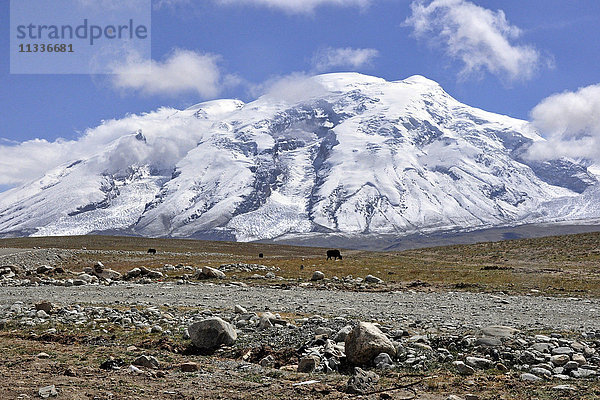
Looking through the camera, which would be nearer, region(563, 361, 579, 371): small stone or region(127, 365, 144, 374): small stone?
region(563, 361, 579, 371): small stone

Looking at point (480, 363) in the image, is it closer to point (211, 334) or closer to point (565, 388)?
point (565, 388)

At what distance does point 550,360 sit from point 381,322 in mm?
7007

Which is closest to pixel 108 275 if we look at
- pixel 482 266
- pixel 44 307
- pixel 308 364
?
pixel 44 307

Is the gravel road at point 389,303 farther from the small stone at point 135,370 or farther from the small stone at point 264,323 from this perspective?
the small stone at point 135,370

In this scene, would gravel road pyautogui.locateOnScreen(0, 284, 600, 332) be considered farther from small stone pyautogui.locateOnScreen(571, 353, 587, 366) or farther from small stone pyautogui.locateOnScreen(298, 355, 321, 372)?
small stone pyautogui.locateOnScreen(298, 355, 321, 372)

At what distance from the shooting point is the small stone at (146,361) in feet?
42.7

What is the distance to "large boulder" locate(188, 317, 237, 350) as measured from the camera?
15.0m

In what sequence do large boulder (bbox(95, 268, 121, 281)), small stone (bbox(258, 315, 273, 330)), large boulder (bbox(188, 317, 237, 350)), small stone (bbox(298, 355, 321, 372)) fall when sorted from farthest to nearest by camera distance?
large boulder (bbox(95, 268, 121, 281)) < small stone (bbox(258, 315, 273, 330)) < large boulder (bbox(188, 317, 237, 350)) < small stone (bbox(298, 355, 321, 372))

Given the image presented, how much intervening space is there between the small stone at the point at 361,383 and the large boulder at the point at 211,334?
507cm

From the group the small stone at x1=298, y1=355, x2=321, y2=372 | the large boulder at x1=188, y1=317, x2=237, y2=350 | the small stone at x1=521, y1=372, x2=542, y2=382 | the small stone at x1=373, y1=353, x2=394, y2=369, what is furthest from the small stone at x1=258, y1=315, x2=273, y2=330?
the small stone at x1=521, y1=372, x2=542, y2=382

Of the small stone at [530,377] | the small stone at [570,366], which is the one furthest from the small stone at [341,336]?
the small stone at [570,366]

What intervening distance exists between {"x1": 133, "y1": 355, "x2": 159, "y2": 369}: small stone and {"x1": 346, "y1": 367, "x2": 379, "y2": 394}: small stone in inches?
207

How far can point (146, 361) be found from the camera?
42.9ft

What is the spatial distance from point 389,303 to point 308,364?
14395 millimetres
